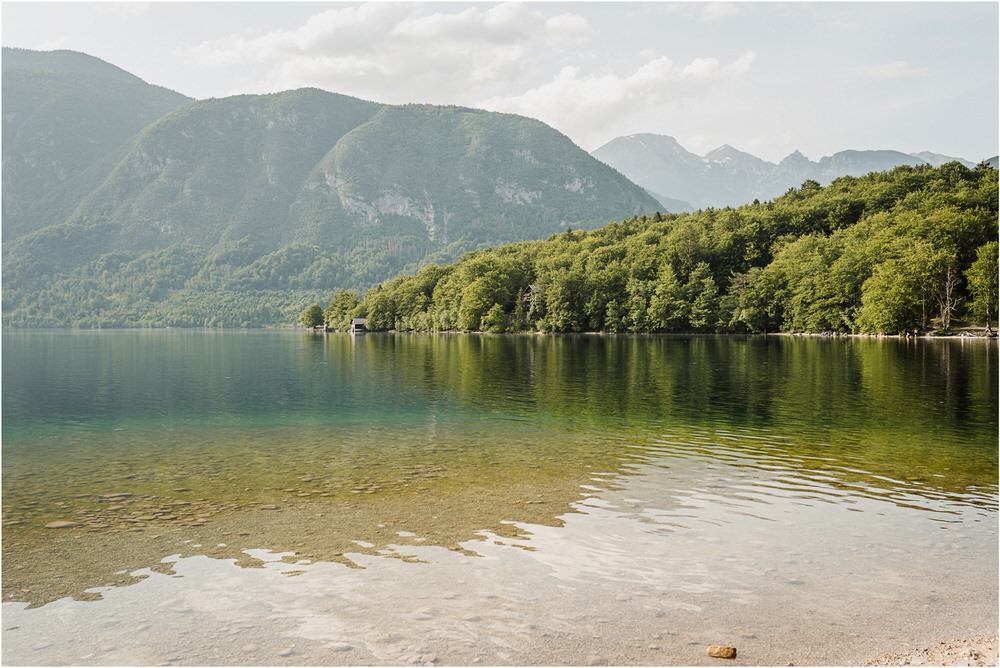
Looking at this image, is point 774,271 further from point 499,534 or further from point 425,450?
point 499,534

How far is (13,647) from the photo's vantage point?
927cm

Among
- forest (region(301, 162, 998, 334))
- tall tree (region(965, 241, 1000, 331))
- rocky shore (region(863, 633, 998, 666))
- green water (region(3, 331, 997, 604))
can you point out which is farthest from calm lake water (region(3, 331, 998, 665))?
forest (region(301, 162, 998, 334))

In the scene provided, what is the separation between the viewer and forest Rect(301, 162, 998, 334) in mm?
104188

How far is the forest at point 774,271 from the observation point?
104 metres

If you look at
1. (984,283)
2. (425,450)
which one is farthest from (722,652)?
(984,283)

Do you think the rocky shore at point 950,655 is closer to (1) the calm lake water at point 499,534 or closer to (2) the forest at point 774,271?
(1) the calm lake water at point 499,534

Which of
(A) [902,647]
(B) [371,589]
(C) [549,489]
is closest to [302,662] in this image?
(B) [371,589]

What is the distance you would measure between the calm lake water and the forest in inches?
3365

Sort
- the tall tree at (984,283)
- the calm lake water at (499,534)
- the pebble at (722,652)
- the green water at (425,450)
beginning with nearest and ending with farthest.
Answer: the pebble at (722,652) < the calm lake water at (499,534) < the green water at (425,450) < the tall tree at (984,283)

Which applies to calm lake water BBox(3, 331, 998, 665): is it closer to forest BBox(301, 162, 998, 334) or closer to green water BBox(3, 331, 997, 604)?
green water BBox(3, 331, 997, 604)

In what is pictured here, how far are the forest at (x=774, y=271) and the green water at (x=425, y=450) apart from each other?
66.3 metres

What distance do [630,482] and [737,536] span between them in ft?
15.5

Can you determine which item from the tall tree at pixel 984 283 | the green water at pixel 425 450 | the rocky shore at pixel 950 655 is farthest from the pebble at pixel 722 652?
the tall tree at pixel 984 283

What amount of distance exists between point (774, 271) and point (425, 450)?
12338cm
